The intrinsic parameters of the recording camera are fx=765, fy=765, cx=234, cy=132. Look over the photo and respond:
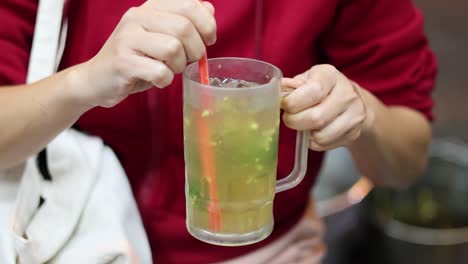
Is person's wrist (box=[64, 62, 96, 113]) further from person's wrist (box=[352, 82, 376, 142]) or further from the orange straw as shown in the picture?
person's wrist (box=[352, 82, 376, 142])

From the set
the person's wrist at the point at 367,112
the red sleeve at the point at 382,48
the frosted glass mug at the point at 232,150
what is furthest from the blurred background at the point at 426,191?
the frosted glass mug at the point at 232,150

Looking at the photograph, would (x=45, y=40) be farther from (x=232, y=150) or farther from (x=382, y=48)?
(x=382, y=48)

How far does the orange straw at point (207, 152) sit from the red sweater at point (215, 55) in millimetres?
228

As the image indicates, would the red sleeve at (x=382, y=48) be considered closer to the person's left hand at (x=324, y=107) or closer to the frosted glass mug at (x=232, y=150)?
the person's left hand at (x=324, y=107)

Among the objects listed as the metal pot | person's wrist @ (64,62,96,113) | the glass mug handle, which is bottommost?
the metal pot

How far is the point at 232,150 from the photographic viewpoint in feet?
2.58

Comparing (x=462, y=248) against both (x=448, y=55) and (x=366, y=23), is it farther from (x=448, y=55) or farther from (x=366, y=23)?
(x=366, y=23)

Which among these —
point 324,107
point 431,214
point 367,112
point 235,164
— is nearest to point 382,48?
point 367,112

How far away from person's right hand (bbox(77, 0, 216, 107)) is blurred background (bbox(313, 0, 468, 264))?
1.05 metres

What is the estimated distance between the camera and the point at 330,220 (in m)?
1.82

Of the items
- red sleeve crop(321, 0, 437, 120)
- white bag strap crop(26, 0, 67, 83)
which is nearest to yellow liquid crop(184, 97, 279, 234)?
white bag strap crop(26, 0, 67, 83)

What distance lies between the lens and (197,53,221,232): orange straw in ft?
2.56

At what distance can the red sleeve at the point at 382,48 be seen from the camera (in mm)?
1136

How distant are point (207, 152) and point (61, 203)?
0.26 m
